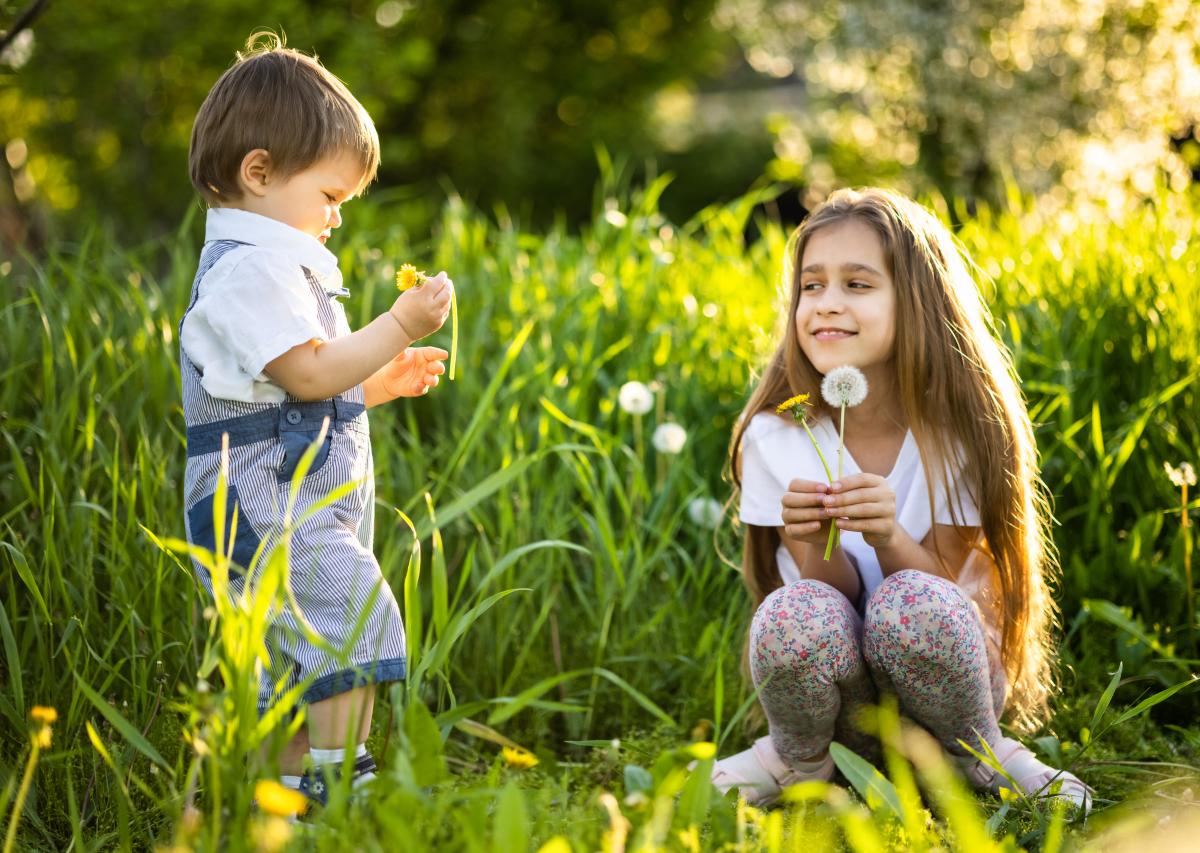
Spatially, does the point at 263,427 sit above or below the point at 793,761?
above

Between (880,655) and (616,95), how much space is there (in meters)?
9.70

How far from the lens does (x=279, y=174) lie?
1744mm

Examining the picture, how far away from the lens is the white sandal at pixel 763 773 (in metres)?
2.05

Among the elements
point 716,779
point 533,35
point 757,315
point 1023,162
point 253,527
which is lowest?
point 716,779

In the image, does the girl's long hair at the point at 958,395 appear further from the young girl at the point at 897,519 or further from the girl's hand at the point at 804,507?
the girl's hand at the point at 804,507

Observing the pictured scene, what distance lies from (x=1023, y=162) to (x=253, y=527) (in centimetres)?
Result: 797

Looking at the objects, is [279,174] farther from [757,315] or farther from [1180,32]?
→ [1180,32]

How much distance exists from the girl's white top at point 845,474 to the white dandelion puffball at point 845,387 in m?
0.17

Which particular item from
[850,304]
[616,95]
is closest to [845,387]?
[850,304]

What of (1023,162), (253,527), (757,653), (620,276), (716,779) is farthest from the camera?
(1023,162)

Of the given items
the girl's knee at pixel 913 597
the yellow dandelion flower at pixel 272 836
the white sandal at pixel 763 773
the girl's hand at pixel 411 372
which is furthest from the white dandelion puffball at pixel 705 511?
the yellow dandelion flower at pixel 272 836

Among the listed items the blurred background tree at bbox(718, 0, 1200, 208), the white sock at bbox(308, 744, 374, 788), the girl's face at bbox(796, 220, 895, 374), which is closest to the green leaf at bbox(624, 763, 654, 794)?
the white sock at bbox(308, 744, 374, 788)

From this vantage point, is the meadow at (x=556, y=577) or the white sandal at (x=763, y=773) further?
the white sandal at (x=763, y=773)

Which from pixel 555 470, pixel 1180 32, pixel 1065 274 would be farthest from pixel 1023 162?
pixel 555 470
